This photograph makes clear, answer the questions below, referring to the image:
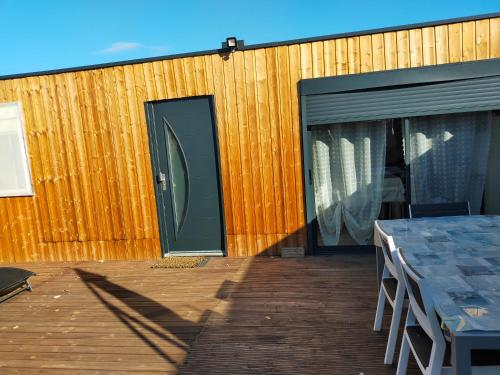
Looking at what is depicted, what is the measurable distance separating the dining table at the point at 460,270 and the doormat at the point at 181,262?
2.60m

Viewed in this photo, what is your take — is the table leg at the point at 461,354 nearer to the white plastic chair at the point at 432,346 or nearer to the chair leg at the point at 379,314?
the white plastic chair at the point at 432,346

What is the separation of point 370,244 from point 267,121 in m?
2.04

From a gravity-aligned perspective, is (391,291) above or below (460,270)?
below

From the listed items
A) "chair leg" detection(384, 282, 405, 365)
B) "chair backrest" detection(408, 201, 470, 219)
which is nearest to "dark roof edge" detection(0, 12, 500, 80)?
"chair backrest" detection(408, 201, 470, 219)

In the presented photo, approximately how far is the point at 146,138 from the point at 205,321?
2.75 m

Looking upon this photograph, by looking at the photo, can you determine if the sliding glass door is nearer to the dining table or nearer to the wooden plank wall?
the wooden plank wall

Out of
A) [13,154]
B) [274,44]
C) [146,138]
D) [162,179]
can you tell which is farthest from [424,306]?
[13,154]

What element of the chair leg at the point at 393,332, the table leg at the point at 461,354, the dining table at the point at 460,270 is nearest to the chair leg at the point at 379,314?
the chair leg at the point at 393,332

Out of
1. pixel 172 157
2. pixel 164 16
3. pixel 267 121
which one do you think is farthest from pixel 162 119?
pixel 164 16

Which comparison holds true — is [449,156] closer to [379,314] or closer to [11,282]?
[379,314]

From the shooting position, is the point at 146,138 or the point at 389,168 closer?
the point at 389,168

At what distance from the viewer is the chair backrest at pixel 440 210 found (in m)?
3.15

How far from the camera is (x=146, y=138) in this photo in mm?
4832

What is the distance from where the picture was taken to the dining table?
1.24 meters
